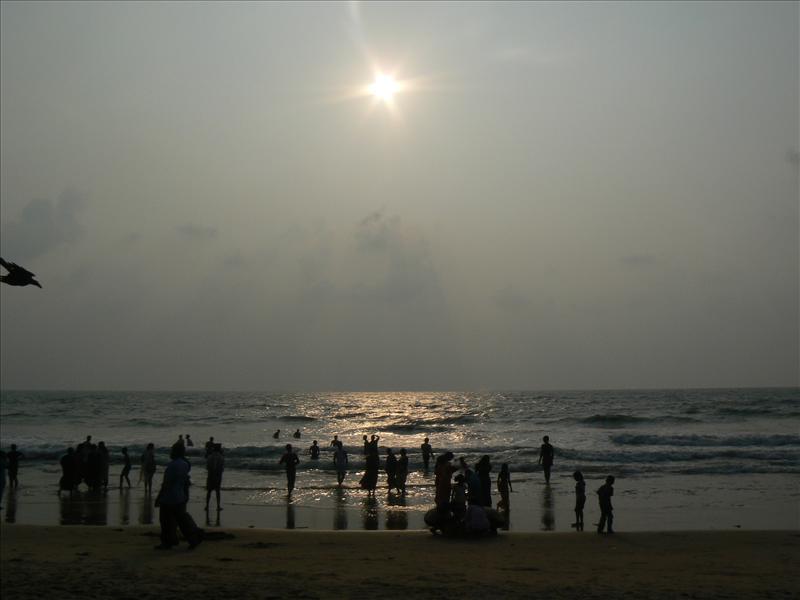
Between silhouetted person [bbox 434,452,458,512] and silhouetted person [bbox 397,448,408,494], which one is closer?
silhouetted person [bbox 434,452,458,512]

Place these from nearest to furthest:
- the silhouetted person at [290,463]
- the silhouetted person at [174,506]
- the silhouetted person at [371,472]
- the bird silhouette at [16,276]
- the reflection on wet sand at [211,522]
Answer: the bird silhouette at [16,276], the silhouetted person at [174,506], the reflection on wet sand at [211,522], the silhouetted person at [290,463], the silhouetted person at [371,472]

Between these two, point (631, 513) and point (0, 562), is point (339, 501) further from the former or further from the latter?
point (0, 562)

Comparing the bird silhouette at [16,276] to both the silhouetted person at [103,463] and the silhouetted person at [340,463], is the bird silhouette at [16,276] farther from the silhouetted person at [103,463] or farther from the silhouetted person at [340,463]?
the silhouetted person at [340,463]

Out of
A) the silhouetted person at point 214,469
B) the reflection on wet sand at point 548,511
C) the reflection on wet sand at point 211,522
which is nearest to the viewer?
the reflection on wet sand at point 211,522

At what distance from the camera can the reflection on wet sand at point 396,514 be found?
60.3 ft

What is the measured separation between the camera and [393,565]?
40.0 ft

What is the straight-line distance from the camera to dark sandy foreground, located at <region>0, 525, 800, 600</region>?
10.0m

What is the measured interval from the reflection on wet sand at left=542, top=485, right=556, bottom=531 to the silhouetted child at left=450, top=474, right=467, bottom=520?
9.83ft

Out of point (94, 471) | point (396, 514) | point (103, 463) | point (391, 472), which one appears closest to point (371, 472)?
point (391, 472)

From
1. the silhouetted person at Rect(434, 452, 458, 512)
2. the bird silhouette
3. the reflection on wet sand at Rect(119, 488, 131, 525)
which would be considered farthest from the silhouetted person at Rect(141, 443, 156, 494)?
the bird silhouette

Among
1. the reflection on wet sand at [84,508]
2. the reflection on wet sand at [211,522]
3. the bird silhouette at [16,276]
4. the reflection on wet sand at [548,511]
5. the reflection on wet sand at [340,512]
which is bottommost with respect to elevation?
the reflection on wet sand at [548,511]

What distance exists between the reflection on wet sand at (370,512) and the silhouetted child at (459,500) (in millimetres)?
2919

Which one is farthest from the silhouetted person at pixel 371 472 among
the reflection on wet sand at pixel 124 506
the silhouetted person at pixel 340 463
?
the reflection on wet sand at pixel 124 506

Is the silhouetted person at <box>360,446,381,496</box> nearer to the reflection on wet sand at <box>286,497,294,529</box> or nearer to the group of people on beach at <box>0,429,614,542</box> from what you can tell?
the group of people on beach at <box>0,429,614,542</box>
